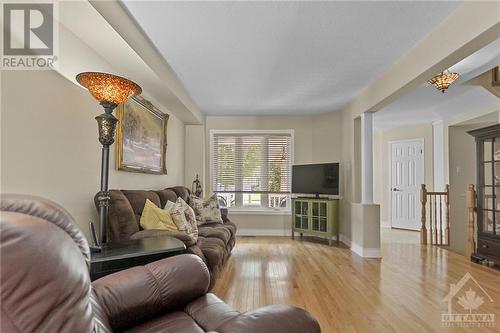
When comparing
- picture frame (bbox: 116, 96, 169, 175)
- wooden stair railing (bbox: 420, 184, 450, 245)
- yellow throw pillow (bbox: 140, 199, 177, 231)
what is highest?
picture frame (bbox: 116, 96, 169, 175)

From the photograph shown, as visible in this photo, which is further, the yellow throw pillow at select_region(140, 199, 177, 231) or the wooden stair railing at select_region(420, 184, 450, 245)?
the wooden stair railing at select_region(420, 184, 450, 245)

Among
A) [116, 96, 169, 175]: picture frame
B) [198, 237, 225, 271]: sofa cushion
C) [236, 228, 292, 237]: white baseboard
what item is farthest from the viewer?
[236, 228, 292, 237]: white baseboard

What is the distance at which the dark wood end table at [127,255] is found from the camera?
157cm

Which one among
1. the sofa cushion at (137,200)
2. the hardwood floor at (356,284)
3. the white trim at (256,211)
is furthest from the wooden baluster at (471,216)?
the sofa cushion at (137,200)

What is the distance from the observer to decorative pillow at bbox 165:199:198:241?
2.76 m

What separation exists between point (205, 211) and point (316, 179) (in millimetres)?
2165

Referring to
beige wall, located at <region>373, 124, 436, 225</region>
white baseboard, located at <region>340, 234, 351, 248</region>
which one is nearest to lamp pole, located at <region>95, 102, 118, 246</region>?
white baseboard, located at <region>340, 234, 351, 248</region>

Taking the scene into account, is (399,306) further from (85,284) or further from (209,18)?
(209,18)

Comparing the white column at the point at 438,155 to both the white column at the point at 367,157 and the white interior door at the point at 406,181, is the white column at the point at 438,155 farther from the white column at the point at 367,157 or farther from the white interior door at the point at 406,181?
the white column at the point at 367,157

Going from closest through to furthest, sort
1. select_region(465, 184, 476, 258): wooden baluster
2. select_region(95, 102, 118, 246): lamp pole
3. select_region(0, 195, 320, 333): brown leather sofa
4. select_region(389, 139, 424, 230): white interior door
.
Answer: select_region(0, 195, 320, 333): brown leather sofa, select_region(95, 102, 118, 246): lamp pole, select_region(465, 184, 476, 258): wooden baluster, select_region(389, 139, 424, 230): white interior door

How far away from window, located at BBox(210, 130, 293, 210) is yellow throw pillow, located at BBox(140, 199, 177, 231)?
300 centimetres

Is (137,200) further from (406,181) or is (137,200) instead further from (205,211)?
(406,181)

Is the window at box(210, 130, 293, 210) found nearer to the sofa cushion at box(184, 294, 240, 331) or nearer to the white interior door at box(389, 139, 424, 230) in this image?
the white interior door at box(389, 139, 424, 230)

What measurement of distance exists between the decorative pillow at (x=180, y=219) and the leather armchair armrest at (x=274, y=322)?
1.78 m
